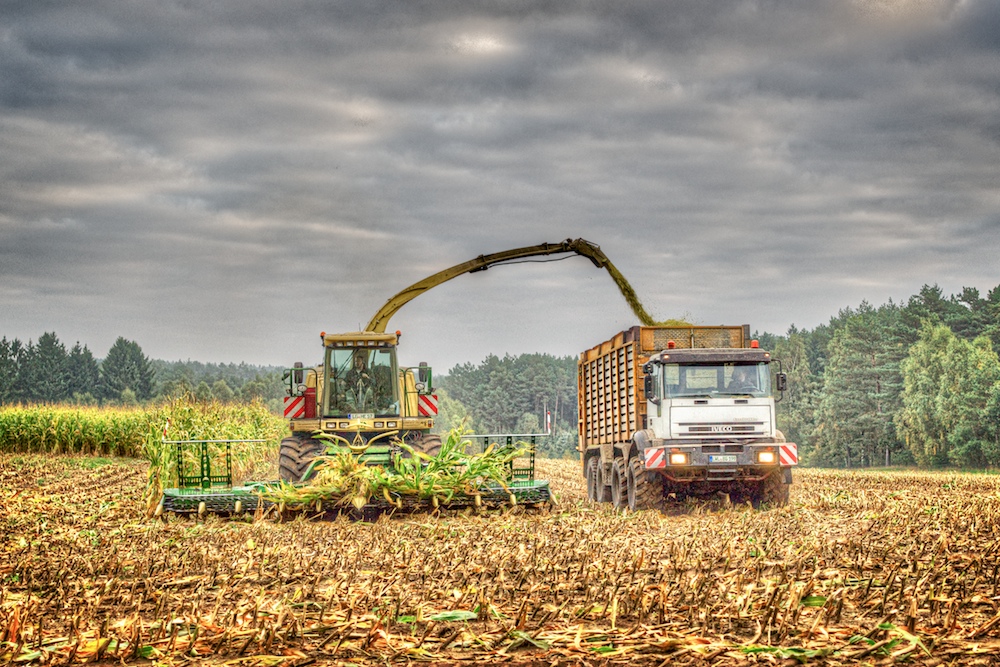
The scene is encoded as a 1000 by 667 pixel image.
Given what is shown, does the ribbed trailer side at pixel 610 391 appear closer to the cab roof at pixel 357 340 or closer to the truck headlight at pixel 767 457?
the truck headlight at pixel 767 457

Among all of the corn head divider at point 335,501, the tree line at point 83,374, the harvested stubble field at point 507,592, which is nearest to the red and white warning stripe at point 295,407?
the corn head divider at point 335,501

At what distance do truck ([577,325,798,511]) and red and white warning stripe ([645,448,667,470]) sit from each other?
0.02m

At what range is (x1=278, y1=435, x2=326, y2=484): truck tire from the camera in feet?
53.5

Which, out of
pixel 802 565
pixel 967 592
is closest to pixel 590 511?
pixel 802 565

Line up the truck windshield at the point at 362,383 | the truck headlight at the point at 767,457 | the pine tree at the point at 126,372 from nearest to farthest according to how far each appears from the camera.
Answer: the truck headlight at the point at 767,457, the truck windshield at the point at 362,383, the pine tree at the point at 126,372

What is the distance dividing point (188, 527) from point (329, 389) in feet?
18.1

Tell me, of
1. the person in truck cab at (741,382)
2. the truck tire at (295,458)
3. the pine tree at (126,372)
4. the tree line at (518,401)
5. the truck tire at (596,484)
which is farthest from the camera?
the pine tree at (126,372)

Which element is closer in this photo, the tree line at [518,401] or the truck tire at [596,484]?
the truck tire at [596,484]

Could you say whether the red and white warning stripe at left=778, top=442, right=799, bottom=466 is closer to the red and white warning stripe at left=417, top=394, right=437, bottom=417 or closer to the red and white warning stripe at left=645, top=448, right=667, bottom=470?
the red and white warning stripe at left=645, top=448, right=667, bottom=470

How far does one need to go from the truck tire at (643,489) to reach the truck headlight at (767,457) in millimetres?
1637

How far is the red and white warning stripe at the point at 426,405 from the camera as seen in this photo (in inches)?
732

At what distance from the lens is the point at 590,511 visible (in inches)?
606

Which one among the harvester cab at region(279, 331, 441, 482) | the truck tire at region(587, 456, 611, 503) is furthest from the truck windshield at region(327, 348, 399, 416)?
the truck tire at region(587, 456, 611, 503)

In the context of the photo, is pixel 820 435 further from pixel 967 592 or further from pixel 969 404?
pixel 967 592
